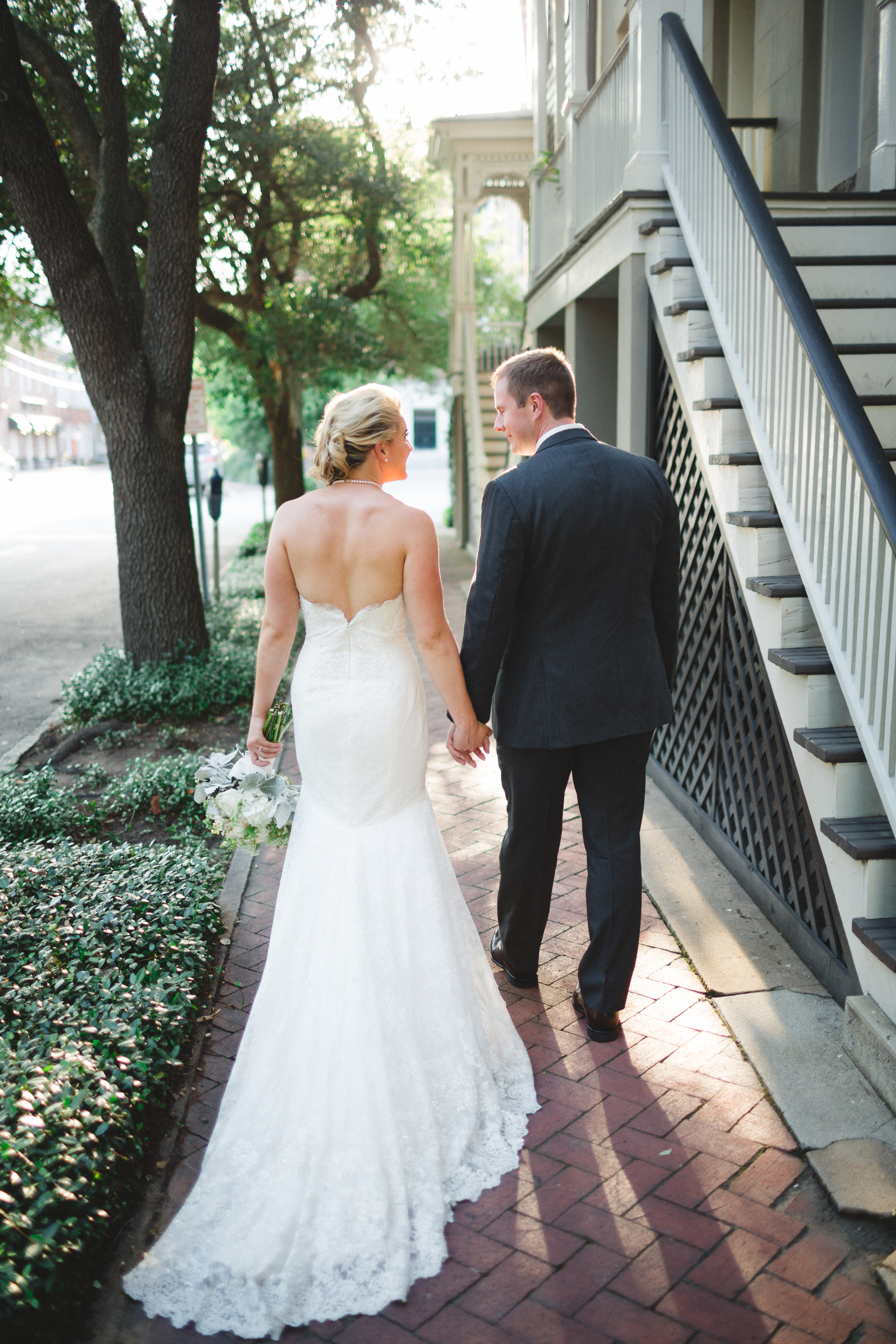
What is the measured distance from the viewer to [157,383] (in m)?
7.74

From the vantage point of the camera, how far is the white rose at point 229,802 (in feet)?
10.5

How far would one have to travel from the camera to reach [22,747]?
721 centimetres

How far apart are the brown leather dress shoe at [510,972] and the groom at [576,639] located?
308 mm

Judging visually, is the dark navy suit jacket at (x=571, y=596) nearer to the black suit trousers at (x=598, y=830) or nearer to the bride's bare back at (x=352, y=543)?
the black suit trousers at (x=598, y=830)

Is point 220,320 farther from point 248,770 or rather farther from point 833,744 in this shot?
point 833,744

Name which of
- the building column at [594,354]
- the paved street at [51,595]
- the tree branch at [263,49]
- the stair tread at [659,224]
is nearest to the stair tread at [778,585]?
the stair tread at [659,224]

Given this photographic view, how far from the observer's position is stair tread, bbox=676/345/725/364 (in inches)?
188

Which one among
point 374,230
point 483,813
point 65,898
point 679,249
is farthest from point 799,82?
point 374,230

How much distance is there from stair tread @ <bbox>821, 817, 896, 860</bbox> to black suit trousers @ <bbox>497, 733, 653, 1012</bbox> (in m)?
0.62

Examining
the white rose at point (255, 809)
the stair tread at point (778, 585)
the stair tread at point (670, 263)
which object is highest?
the stair tread at point (670, 263)

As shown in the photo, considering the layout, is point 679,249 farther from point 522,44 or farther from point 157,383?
point 522,44

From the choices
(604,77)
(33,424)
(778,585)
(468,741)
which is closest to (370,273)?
(604,77)

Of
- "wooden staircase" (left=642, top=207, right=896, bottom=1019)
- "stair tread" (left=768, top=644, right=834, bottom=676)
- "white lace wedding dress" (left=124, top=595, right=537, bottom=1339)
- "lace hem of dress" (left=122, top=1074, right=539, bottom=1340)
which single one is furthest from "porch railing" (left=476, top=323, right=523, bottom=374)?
"lace hem of dress" (left=122, top=1074, right=539, bottom=1340)

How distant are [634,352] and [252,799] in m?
3.74
